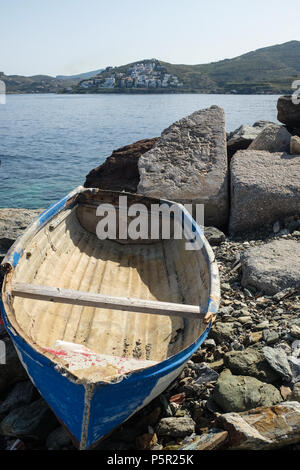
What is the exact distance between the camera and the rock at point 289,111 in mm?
11172

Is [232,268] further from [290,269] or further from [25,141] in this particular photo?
[25,141]

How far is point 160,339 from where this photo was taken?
4988mm

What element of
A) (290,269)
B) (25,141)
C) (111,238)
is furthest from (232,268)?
(25,141)

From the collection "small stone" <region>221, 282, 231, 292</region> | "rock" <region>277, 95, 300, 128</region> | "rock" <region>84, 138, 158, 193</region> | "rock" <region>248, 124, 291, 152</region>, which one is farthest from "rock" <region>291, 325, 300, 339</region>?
"rock" <region>277, 95, 300, 128</region>

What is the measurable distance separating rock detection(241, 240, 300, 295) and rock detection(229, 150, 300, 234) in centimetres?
151

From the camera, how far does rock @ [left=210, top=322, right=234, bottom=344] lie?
16.7ft

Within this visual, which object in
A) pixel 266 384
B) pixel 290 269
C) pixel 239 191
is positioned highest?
pixel 239 191

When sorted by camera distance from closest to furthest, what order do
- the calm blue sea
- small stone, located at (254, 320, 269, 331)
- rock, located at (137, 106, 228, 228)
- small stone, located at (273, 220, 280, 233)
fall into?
small stone, located at (254, 320, 269, 331) < small stone, located at (273, 220, 280, 233) < rock, located at (137, 106, 228, 228) < the calm blue sea

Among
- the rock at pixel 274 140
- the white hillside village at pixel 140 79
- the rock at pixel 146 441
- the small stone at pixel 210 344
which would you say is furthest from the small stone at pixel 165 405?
the white hillside village at pixel 140 79

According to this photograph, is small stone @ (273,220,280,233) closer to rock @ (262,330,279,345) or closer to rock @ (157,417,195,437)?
rock @ (262,330,279,345)

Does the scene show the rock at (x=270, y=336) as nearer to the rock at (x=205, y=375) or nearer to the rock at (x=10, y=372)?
the rock at (x=205, y=375)

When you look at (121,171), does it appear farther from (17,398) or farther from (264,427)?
(264,427)

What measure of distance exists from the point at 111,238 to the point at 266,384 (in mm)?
4627

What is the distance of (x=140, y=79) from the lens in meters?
135
